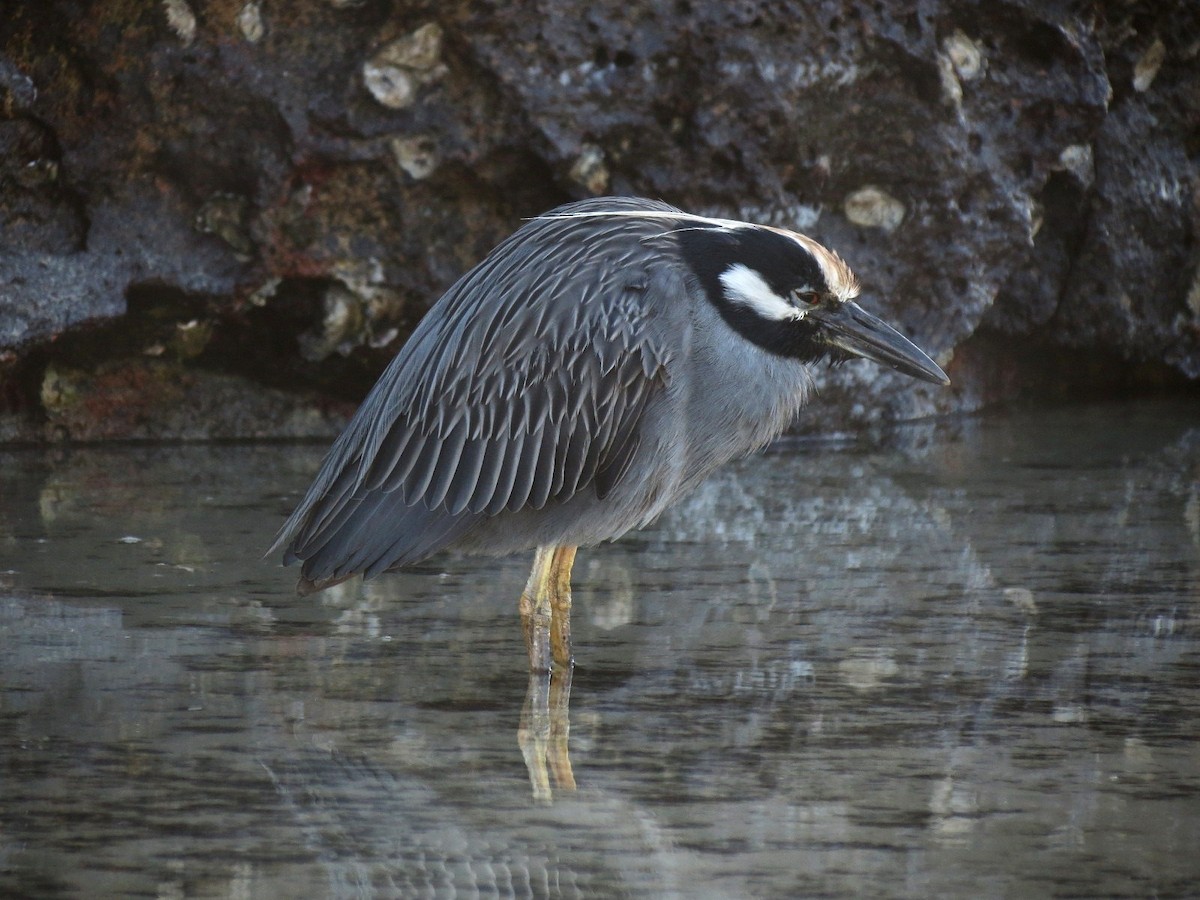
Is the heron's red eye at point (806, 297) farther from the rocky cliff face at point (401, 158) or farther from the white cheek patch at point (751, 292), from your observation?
the rocky cliff face at point (401, 158)

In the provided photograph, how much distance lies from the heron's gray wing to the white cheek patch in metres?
0.16

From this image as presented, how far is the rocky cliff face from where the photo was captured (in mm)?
6500

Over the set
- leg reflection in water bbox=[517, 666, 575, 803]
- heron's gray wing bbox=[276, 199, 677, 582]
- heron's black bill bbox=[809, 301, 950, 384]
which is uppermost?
heron's black bill bbox=[809, 301, 950, 384]

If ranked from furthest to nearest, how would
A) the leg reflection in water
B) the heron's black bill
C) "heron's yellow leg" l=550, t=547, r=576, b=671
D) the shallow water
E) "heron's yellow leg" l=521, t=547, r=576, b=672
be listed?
1. the heron's black bill
2. "heron's yellow leg" l=550, t=547, r=576, b=671
3. "heron's yellow leg" l=521, t=547, r=576, b=672
4. the leg reflection in water
5. the shallow water

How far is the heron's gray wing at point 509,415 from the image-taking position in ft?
12.3

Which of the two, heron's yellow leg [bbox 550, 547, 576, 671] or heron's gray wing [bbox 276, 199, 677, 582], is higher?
heron's gray wing [bbox 276, 199, 677, 582]

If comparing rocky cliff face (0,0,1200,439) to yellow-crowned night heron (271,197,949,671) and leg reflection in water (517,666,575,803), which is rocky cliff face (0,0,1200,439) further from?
leg reflection in water (517,666,575,803)

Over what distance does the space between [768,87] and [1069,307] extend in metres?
2.29

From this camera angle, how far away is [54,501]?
5496 millimetres

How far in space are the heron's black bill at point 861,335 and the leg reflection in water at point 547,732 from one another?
1.01m

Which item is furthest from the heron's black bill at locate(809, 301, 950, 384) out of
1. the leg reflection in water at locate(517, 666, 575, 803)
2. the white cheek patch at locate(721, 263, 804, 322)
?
the leg reflection in water at locate(517, 666, 575, 803)

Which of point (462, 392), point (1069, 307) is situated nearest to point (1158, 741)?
point (462, 392)

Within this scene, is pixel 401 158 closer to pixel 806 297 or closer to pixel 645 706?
pixel 806 297

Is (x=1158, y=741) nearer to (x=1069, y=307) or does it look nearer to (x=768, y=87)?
(x=768, y=87)
